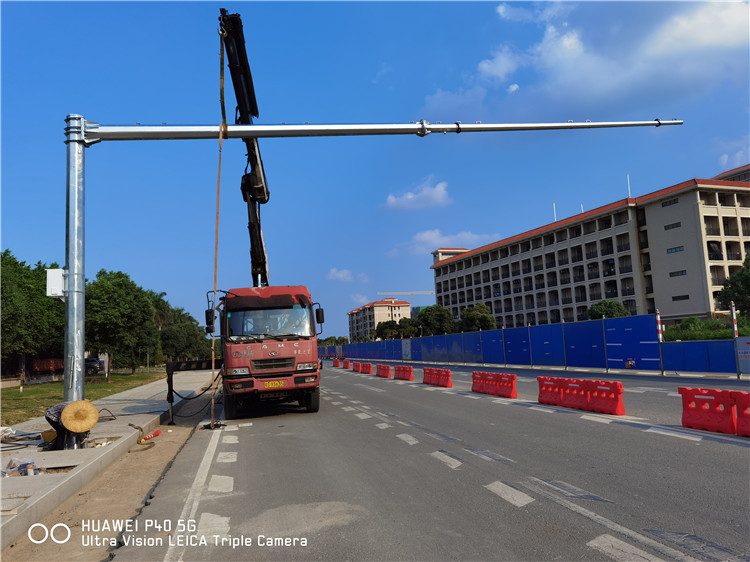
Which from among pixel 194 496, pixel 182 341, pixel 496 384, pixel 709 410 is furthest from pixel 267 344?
pixel 182 341

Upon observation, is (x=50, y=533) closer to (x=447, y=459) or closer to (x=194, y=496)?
(x=194, y=496)

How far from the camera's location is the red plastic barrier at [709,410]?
29.5 feet

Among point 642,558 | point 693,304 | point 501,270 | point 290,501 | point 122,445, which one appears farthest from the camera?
point 501,270

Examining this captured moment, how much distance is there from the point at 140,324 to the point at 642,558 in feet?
141

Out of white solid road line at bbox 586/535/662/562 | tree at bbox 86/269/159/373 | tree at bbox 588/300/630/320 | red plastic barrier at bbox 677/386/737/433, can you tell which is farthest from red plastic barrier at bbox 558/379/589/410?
tree at bbox 588/300/630/320

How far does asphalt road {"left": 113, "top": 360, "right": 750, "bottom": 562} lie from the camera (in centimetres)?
437

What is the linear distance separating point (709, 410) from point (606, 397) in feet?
9.11

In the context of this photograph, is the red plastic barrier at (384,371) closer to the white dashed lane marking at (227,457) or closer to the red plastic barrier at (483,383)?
the red plastic barrier at (483,383)

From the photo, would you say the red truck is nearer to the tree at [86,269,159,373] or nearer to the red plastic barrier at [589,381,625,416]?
the red plastic barrier at [589,381,625,416]

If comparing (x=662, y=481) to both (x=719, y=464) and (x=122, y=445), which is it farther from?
(x=122, y=445)

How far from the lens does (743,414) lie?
870 cm

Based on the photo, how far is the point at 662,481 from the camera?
6.09m

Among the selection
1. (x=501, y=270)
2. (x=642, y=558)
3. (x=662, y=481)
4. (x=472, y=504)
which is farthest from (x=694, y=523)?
(x=501, y=270)

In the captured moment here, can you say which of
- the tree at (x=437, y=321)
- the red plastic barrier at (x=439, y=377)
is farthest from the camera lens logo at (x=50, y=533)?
the tree at (x=437, y=321)
